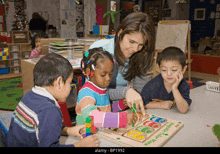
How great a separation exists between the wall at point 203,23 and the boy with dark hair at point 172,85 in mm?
5488

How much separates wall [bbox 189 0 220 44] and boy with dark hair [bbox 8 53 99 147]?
6.24 metres

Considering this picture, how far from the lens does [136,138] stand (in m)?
0.92

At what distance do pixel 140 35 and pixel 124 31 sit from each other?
11cm

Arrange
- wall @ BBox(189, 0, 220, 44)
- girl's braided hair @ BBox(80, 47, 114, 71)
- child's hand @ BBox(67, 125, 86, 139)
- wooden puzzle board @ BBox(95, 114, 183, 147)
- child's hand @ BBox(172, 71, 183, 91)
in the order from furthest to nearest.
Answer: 1. wall @ BBox(189, 0, 220, 44)
2. child's hand @ BBox(172, 71, 183, 91)
3. girl's braided hair @ BBox(80, 47, 114, 71)
4. child's hand @ BBox(67, 125, 86, 139)
5. wooden puzzle board @ BBox(95, 114, 183, 147)

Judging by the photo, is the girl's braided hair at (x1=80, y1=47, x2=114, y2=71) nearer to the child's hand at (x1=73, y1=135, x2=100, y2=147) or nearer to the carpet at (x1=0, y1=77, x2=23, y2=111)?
the child's hand at (x1=73, y1=135, x2=100, y2=147)

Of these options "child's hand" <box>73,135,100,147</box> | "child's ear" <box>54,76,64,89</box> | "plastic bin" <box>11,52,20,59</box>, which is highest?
"child's ear" <box>54,76,64,89</box>

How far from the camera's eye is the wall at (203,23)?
19.8 feet

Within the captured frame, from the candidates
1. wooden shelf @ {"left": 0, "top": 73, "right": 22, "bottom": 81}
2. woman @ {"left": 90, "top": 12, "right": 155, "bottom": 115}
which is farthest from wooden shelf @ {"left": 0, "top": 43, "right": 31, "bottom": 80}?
woman @ {"left": 90, "top": 12, "right": 155, "bottom": 115}

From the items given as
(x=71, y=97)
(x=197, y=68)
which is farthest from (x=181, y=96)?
(x=197, y=68)

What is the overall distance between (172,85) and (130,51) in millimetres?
369

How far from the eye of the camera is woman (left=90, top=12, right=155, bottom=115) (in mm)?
1330

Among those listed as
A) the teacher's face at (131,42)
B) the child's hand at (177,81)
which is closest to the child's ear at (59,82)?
the teacher's face at (131,42)

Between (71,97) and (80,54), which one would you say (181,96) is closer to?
(71,97)
